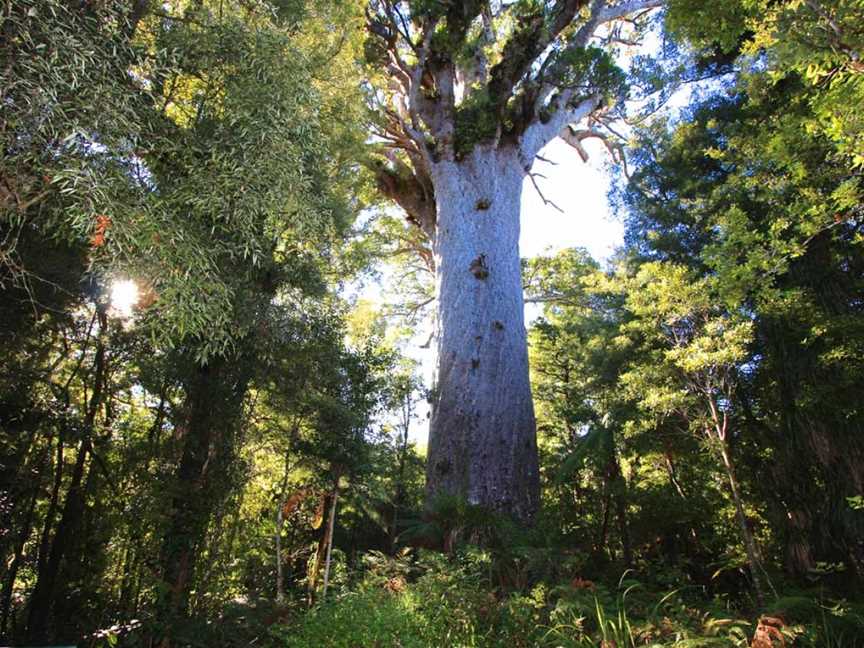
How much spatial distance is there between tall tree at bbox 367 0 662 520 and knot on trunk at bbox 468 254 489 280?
0.01 m

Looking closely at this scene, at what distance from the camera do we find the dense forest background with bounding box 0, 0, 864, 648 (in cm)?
265

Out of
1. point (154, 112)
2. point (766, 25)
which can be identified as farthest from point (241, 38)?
point (766, 25)

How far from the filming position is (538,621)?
294 cm

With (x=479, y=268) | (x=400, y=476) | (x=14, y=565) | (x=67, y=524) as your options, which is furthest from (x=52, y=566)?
(x=479, y=268)

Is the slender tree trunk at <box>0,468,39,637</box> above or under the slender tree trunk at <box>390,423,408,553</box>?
under

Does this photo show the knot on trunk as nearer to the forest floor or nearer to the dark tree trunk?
the dark tree trunk

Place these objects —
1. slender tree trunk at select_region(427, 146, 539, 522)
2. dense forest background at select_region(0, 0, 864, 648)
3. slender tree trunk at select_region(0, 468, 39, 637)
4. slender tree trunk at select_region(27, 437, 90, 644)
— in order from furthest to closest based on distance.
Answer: slender tree trunk at select_region(427, 146, 539, 522) → slender tree trunk at select_region(0, 468, 39, 637) → slender tree trunk at select_region(27, 437, 90, 644) → dense forest background at select_region(0, 0, 864, 648)

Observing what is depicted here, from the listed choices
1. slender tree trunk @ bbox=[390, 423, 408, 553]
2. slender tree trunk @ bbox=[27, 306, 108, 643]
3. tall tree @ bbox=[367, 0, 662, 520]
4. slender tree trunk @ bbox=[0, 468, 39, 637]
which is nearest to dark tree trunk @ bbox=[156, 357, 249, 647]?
slender tree trunk @ bbox=[27, 306, 108, 643]

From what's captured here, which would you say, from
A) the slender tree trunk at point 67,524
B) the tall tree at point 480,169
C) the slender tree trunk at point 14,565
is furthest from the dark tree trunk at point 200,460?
the tall tree at point 480,169

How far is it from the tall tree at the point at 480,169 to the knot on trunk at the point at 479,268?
1 cm

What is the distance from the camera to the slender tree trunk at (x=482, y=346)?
5441 millimetres

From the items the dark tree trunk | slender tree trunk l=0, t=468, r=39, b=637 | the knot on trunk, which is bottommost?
slender tree trunk l=0, t=468, r=39, b=637

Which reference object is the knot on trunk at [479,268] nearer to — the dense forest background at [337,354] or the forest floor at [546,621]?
the dense forest background at [337,354]

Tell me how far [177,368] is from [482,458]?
11.4 ft
